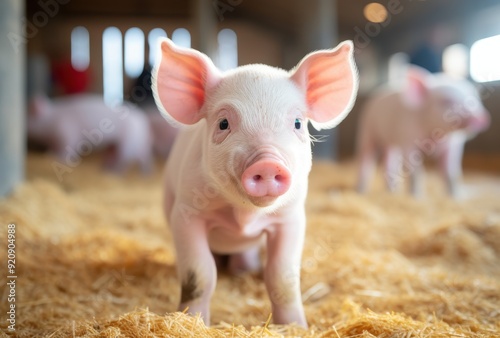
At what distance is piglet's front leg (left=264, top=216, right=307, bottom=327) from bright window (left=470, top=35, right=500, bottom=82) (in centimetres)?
1083

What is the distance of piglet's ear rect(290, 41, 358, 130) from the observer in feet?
6.95

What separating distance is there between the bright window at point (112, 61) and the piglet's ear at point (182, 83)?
18233 millimetres

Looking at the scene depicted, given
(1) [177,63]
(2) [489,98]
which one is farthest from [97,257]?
(2) [489,98]

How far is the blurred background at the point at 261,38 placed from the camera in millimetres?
11086

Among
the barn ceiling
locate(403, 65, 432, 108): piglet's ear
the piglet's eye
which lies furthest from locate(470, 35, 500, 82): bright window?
the piglet's eye

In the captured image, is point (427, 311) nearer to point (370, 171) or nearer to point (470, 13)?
point (370, 171)

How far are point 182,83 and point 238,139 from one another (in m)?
0.48

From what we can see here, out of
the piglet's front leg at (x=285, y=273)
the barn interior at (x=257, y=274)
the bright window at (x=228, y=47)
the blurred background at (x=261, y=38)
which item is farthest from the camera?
the bright window at (x=228, y=47)

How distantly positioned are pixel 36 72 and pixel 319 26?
31.9ft

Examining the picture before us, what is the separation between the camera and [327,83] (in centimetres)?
221

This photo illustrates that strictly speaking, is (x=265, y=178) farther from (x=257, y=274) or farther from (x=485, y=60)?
(x=485, y=60)

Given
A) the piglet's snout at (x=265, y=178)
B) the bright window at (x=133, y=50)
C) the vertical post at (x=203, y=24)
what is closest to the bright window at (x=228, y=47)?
the bright window at (x=133, y=50)
